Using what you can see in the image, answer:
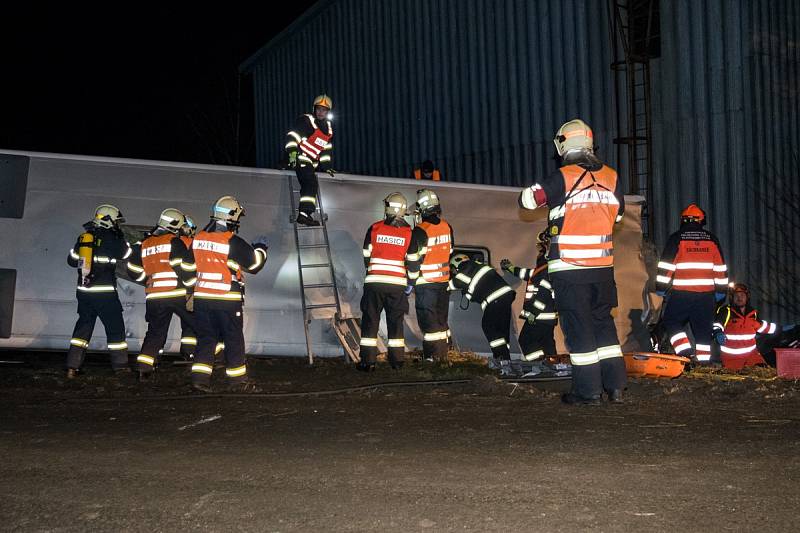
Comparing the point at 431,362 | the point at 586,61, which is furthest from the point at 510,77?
the point at 431,362

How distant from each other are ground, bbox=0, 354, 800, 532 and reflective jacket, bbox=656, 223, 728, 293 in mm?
2279

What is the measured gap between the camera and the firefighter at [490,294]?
10.0m

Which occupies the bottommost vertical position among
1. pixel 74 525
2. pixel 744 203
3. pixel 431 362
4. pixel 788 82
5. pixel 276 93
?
pixel 74 525

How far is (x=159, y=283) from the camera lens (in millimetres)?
8844

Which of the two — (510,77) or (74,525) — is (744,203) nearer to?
(510,77)

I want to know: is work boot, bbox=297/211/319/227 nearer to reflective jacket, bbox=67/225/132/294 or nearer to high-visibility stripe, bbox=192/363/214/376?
reflective jacket, bbox=67/225/132/294

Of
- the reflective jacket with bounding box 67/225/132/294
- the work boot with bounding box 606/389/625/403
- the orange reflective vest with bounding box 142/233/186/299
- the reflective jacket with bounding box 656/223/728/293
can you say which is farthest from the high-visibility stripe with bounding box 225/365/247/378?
the reflective jacket with bounding box 656/223/728/293

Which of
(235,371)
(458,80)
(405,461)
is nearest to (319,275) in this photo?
(235,371)

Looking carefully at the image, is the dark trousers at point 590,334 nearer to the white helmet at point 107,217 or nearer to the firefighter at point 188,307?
the firefighter at point 188,307

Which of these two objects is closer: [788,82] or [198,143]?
[788,82]

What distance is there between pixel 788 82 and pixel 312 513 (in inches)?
460

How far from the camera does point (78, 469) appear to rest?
4164 mm

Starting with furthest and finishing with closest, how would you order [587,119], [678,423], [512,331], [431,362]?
[587,119] < [512,331] < [431,362] < [678,423]

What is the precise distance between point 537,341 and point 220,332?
4.04m
